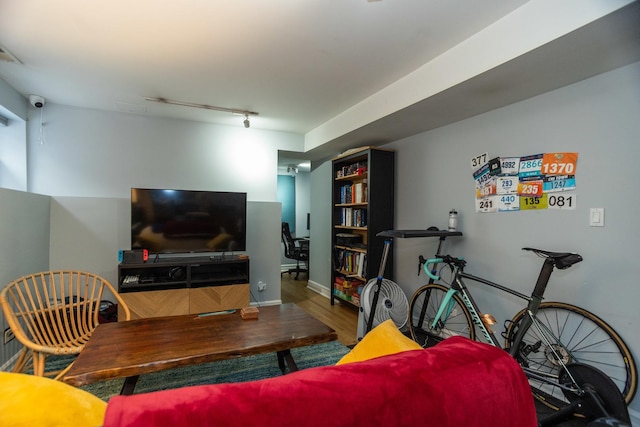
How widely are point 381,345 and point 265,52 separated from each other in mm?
1988

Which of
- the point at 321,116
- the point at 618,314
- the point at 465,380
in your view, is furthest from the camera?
the point at 321,116

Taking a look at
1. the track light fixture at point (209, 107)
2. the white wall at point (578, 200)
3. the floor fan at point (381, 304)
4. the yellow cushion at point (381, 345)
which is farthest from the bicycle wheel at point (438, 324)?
the track light fixture at point (209, 107)

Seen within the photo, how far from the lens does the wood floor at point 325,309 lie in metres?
3.12

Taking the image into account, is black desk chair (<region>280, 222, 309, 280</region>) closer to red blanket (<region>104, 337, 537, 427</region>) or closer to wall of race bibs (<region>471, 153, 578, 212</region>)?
wall of race bibs (<region>471, 153, 578, 212</region>)

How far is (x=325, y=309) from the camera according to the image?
3.82 metres

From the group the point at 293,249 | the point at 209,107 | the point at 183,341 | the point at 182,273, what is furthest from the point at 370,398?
the point at 293,249

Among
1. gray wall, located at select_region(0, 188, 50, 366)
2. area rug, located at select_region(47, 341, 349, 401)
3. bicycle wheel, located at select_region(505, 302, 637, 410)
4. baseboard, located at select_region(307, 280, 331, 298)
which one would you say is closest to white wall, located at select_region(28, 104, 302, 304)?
gray wall, located at select_region(0, 188, 50, 366)

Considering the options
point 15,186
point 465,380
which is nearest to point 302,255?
point 15,186

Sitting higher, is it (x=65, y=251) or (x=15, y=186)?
(x=15, y=186)

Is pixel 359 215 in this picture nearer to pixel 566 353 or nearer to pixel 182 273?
pixel 182 273

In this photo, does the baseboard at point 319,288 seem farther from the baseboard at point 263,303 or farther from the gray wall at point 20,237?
the gray wall at point 20,237

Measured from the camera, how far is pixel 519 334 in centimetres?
197

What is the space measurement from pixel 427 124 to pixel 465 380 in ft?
8.65

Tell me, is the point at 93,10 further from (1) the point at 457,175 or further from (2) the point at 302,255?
(2) the point at 302,255
